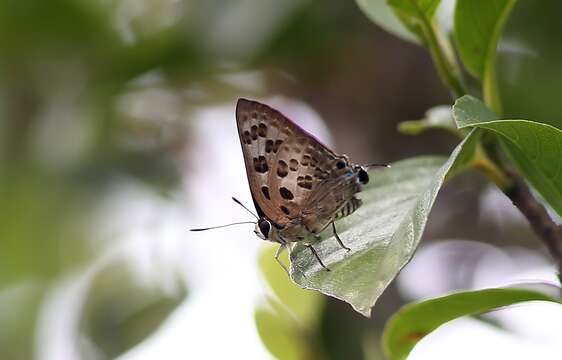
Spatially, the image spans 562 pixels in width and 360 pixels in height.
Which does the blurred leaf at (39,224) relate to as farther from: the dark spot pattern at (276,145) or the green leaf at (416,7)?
the green leaf at (416,7)

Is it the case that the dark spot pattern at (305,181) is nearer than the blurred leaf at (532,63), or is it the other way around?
the dark spot pattern at (305,181)

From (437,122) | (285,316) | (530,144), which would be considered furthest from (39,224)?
(530,144)

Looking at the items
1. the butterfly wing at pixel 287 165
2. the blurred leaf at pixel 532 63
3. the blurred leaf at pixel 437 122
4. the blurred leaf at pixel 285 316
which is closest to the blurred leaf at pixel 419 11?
the blurred leaf at pixel 437 122

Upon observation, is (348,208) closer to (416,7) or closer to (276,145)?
(276,145)

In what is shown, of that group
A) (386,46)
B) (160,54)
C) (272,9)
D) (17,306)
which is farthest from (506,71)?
(17,306)

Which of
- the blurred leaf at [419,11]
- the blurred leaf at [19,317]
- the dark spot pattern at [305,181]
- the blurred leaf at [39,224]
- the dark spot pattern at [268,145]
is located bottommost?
the blurred leaf at [19,317]

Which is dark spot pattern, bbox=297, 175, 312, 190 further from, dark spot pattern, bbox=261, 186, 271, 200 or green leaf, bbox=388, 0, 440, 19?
green leaf, bbox=388, 0, 440, 19

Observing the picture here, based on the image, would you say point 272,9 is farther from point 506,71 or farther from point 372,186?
point 372,186

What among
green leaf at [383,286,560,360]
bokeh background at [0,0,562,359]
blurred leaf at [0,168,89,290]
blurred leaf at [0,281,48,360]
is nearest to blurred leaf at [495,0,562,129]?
bokeh background at [0,0,562,359]
